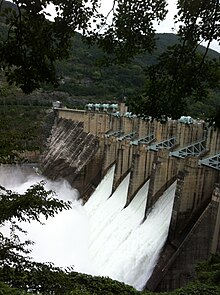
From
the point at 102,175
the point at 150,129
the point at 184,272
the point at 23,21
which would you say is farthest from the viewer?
the point at 102,175

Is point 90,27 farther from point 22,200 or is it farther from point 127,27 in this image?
point 22,200

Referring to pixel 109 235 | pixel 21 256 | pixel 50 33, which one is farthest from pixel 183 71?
pixel 109 235

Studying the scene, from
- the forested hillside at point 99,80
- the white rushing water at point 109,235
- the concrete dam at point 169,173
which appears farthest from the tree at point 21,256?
the forested hillside at point 99,80

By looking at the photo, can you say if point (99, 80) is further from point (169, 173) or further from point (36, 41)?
point (36, 41)

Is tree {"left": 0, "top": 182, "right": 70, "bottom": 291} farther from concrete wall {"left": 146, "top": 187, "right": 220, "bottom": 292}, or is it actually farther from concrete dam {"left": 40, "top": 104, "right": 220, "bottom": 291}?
concrete wall {"left": 146, "top": 187, "right": 220, "bottom": 292}

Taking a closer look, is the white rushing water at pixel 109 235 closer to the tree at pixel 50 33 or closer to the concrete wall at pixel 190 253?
the concrete wall at pixel 190 253

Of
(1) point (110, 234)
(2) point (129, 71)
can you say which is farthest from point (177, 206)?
(2) point (129, 71)
